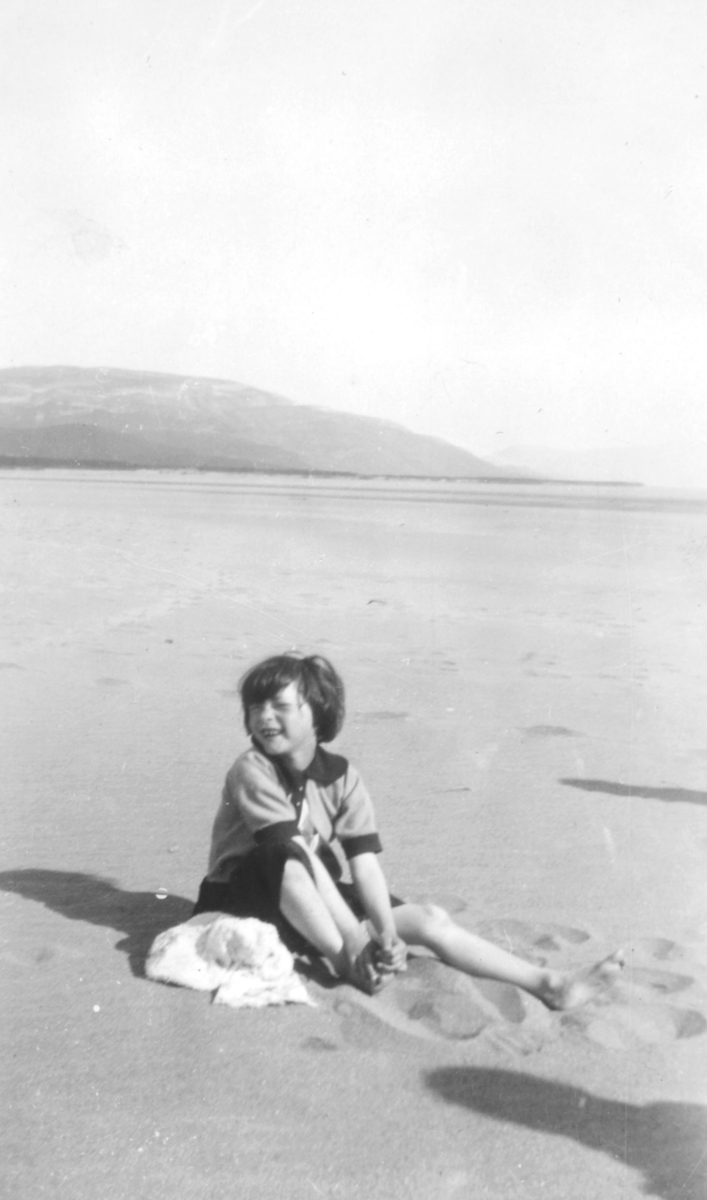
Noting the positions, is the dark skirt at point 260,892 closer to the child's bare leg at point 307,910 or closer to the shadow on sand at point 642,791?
the child's bare leg at point 307,910

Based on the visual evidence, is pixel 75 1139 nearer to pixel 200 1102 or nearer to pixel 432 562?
pixel 200 1102

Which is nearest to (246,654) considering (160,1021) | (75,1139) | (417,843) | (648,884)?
(417,843)

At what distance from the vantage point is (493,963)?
2.58 metres

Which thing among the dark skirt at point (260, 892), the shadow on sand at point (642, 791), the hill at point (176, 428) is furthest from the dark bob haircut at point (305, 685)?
the hill at point (176, 428)

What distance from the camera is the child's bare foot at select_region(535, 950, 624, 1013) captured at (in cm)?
249

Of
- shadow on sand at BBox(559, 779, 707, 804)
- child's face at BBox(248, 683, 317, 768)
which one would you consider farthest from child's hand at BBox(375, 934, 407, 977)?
shadow on sand at BBox(559, 779, 707, 804)

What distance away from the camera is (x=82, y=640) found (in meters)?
6.01

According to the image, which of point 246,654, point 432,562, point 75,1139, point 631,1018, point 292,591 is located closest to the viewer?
point 75,1139

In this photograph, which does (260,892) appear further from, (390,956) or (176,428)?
(176,428)

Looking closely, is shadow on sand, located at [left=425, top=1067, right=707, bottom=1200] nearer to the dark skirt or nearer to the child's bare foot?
the child's bare foot

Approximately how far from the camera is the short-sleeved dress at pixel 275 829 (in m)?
2.58

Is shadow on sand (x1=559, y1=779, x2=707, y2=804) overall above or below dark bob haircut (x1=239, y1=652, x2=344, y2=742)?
below

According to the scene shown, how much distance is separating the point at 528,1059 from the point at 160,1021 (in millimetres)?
730

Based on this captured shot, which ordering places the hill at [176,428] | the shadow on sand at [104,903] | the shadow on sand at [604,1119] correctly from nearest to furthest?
the shadow on sand at [604,1119]
the shadow on sand at [104,903]
the hill at [176,428]
